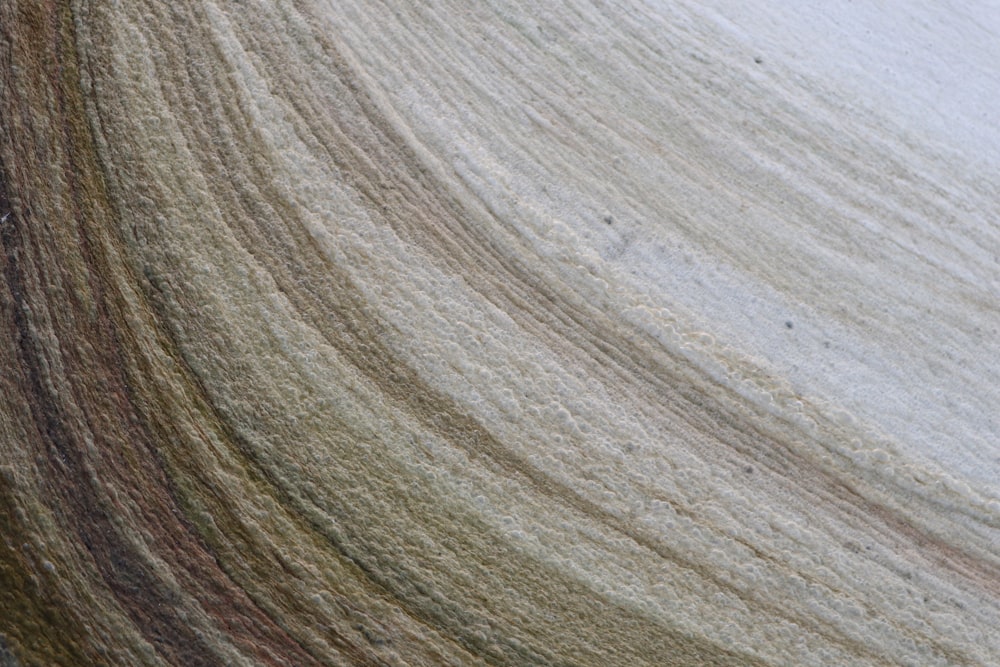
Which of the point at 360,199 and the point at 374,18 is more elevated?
the point at 374,18

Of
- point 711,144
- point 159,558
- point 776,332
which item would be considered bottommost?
point 159,558

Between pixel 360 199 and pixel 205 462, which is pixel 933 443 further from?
pixel 205 462

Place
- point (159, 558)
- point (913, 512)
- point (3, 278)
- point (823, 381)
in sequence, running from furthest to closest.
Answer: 1. point (823, 381)
2. point (913, 512)
3. point (3, 278)
4. point (159, 558)

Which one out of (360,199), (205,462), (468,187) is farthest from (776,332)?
(205,462)

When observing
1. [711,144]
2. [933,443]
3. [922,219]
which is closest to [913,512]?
[933,443]

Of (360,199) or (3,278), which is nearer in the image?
(3,278)

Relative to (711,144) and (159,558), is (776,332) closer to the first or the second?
(711,144)

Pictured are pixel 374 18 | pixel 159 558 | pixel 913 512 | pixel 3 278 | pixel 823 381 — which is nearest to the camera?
pixel 159 558
